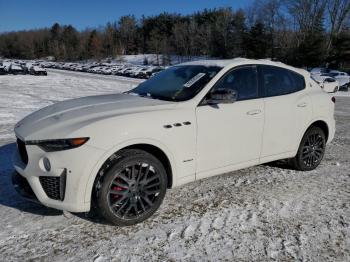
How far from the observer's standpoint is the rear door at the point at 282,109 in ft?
16.0

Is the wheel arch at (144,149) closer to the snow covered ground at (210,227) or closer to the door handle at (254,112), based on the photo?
the snow covered ground at (210,227)

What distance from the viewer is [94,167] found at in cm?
345

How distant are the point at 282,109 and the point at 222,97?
1268 millimetres

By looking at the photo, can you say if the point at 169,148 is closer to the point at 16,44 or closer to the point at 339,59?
the point at 339,59

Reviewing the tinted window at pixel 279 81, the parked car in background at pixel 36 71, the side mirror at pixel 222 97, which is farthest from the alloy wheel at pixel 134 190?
the parked car in background at pixel 36 71

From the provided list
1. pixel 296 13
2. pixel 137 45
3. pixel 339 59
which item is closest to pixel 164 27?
pixel 137 45

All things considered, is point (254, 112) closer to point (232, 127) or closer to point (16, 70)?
point (232, 127)

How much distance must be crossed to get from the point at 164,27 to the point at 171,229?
110238mm

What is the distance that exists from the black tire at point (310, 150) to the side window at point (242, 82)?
1.30 meters

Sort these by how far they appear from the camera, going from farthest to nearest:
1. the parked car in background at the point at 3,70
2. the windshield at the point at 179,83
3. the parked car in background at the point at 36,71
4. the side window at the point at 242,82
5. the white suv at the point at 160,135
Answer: the parked car in background at the point at 36,71, the parked car in background at the point at 3,70, the side window at the point at 242,82, the windshield at the point at 179,83, the white suv at the point at 160,135

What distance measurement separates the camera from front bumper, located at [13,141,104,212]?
11.1ft

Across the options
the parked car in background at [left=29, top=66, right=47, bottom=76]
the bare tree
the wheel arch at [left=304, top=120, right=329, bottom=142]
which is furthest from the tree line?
the wheel arch at [left=304, top=120, right=329, bottom=142]

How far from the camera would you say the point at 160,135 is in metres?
3.81

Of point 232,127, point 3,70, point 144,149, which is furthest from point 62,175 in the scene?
point 3,70
